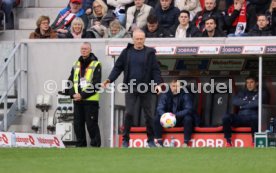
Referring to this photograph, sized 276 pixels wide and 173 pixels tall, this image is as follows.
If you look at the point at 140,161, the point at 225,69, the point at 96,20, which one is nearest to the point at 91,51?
the point at 96,20

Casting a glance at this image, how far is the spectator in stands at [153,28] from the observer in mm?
22719

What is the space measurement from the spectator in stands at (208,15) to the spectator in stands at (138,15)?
1.09m

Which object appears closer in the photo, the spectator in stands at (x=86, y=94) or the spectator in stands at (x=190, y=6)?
the spectator in stands at (x=86, y=94)

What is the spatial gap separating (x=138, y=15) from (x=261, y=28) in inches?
121

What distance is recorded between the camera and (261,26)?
71.2ft

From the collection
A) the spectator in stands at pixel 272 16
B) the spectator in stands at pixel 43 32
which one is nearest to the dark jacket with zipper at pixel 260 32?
the spectator in stands at pixel 272 16

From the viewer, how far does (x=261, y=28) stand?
856 inches

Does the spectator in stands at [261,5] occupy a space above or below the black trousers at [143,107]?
above

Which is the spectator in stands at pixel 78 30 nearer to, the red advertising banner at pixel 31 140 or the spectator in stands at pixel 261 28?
the red advertising banner at pixel 31 140

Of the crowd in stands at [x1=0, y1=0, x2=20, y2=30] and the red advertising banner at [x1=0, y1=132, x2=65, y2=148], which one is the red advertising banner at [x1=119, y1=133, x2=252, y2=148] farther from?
the crowd in stands at [x1=0, y1=0, x2=20, y2=30]

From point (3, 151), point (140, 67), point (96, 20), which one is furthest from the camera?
point (96, 20)

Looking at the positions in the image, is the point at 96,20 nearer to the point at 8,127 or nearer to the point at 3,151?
the point at 8,127

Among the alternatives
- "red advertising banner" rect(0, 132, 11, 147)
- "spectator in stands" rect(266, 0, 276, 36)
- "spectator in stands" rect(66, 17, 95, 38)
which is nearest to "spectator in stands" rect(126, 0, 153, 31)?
"spectator in stands" rect(66, 17, 95, 38)

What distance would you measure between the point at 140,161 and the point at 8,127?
8.91m
